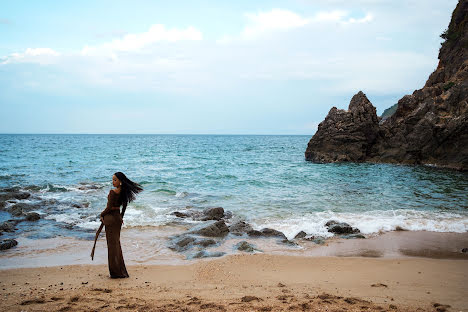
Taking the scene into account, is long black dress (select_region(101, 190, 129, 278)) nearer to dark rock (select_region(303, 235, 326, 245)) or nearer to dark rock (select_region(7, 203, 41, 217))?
dark rock (select_region(303, 235, 326, 245))

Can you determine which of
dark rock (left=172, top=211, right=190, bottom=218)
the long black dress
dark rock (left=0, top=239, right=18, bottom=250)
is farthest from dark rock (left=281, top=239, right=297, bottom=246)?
dark rock (left=0, top=239, right=18, bottom=250)

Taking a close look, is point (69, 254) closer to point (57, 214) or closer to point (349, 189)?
point (57, 214)

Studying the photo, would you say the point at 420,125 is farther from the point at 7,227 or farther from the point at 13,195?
the point at 7,227

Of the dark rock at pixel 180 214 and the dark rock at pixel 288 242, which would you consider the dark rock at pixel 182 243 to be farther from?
the dark rock at pixel 180 214

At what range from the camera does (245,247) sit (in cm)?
967

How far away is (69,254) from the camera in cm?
914

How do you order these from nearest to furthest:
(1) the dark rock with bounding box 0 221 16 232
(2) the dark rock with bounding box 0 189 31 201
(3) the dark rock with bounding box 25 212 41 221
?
(1) the dark rock with bounding box 0 221 16 232 < (3) the dark rock with bounding box 25 212 41 221 < (2) the dark rock with bounding box 0 189 31 201

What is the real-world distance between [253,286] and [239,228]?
5.32m

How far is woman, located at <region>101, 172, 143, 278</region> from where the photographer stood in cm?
677

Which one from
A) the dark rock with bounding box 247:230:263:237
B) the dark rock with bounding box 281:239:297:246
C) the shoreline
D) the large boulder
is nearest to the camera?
the shoreline

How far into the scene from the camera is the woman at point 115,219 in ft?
22.2

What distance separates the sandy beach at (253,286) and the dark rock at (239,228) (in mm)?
2637

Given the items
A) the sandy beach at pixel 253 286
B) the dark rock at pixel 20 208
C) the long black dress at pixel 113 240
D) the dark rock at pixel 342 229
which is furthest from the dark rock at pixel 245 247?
the dark rock at pixel 20 208

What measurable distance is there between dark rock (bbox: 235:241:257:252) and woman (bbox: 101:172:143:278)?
3489 millimetres
